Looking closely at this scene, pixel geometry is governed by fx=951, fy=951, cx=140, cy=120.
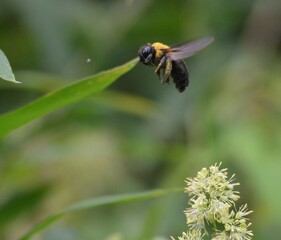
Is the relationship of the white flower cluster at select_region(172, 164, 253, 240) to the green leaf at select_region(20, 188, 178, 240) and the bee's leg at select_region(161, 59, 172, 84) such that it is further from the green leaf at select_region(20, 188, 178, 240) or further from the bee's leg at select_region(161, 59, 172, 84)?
the bee's leg at select_region(161, 59, 172, 84)


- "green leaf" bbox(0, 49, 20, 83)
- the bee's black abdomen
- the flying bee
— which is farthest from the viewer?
the bee's black abdomen

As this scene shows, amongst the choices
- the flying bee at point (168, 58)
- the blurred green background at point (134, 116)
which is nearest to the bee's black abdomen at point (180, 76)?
the flying bee at point (168, 58)

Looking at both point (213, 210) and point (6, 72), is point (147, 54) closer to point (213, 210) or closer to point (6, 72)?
point (6, 72)

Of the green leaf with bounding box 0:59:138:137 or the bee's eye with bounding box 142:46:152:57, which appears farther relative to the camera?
the bee's eye with bounding box 142:46:152:57

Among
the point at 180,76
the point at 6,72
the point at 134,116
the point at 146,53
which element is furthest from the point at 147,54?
the point at 134,116

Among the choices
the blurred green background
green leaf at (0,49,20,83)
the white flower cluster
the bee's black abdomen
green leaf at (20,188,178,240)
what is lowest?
the white flower cluster

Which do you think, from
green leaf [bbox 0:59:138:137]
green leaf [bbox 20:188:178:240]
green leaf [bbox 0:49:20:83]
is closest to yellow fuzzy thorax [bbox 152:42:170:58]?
green leaf [bbox 0:59:138:137]
